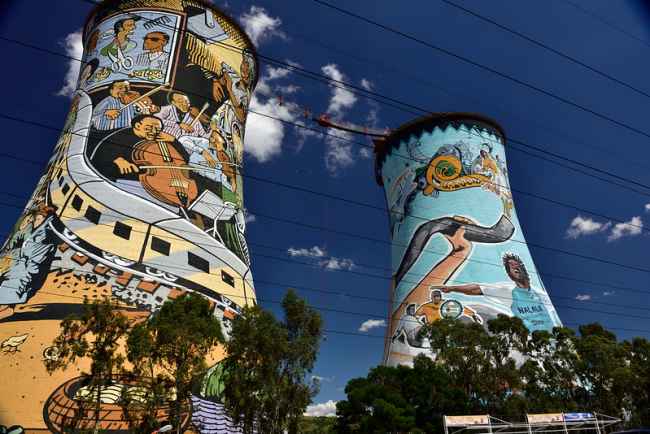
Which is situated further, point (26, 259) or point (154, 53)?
point (154, 53)

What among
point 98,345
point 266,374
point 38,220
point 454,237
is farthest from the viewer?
point 454,237

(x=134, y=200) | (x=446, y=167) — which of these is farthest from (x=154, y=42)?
(x=446, y=167)

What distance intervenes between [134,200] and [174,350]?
8403 mm

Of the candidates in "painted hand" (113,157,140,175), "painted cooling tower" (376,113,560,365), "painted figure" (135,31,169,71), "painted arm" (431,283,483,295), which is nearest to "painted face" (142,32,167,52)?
"painted figure" (135,31,169,71)

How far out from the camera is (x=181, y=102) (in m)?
21.0

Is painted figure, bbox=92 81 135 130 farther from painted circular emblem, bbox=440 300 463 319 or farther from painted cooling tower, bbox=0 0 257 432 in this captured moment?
painted circular emblem, bbox=440 300 463 319

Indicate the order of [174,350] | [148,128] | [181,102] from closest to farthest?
[174,350] → [148,128] → [181,102]

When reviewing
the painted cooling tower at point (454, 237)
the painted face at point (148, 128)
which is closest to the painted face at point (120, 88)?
the painted face at point (148, 128)

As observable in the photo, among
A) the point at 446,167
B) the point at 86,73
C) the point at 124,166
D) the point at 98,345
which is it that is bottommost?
the point at 98,345

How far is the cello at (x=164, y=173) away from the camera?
60.8 feet

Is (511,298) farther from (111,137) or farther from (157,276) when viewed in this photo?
(111,137)

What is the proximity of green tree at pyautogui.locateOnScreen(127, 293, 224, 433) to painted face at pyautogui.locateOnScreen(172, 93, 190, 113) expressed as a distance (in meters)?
11.7

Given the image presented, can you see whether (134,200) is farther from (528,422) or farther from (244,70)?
(528,422)

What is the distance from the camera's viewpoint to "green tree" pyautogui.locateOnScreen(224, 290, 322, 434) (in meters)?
11.9
